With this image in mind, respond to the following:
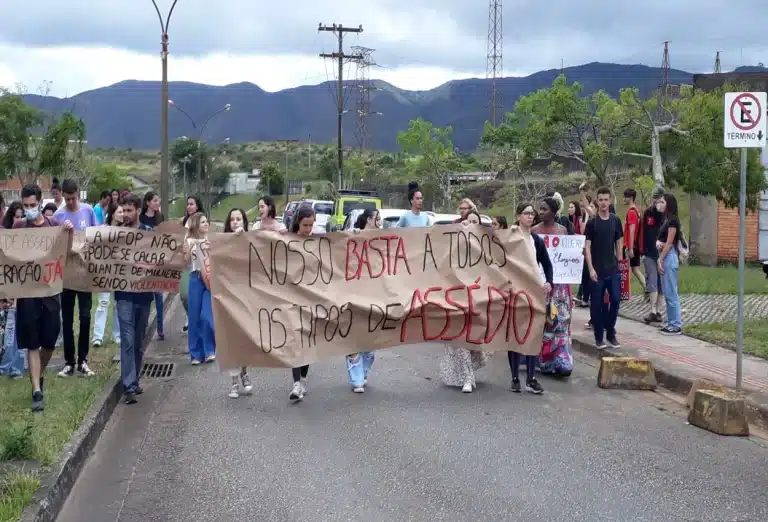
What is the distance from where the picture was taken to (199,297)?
11773 mm

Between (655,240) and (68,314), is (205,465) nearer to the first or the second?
(68,314)

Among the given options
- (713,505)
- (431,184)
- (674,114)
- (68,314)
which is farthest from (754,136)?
(431,184)

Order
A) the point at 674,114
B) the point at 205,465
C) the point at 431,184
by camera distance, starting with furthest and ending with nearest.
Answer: the point at 431,184 → the point at 674,114 → the point at 205,465

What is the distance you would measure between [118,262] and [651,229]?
836cm

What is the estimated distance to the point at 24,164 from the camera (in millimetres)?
54875

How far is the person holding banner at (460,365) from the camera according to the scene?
10.1 meters

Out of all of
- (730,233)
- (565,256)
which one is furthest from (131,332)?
(730,233)

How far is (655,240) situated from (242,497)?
9985 millimetres

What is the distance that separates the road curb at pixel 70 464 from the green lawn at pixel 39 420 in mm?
57

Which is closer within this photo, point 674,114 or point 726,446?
point 726,446

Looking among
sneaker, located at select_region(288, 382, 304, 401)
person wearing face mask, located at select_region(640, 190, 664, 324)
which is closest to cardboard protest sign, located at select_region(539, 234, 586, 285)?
sneaker, located at select_region(288, 382, 304, 401)

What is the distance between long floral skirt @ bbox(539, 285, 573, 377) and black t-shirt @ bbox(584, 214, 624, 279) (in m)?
1.26

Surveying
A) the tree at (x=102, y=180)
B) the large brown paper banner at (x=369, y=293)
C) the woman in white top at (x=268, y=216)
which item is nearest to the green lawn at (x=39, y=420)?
the large brown paper banner at (x=369, y=293)

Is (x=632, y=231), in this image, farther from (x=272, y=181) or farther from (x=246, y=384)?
(x=272, y=181)
